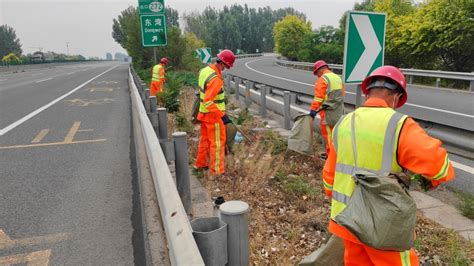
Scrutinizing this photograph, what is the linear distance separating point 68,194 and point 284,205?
9.02ft

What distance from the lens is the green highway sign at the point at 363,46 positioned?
3.80 m

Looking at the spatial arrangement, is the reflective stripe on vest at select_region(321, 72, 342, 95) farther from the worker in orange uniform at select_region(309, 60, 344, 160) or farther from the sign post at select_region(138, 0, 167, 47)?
the sign post at select_region(138, 0, 167, 47)

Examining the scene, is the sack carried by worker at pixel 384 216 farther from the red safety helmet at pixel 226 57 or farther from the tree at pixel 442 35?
the tree at pixel 442 35

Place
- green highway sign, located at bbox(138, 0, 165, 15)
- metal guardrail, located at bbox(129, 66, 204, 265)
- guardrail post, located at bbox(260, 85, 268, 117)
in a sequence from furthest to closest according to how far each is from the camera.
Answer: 1. green highway sign, located at bbox(138, 0, 165, 15)
2. guardrail post, located at bbox(260, 85, 268, 117)
3. metal guardrail, located at bbox(129, 66, 204, 265)

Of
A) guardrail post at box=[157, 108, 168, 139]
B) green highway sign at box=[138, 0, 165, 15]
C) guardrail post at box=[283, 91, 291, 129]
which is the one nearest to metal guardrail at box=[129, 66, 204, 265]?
guardrail post at box=[157, 108, 168, 139]

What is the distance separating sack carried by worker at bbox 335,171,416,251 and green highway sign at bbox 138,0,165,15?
38.2 feet

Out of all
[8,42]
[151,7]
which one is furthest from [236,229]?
[8,42]

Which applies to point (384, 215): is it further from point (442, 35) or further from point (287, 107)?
point (442, 35)

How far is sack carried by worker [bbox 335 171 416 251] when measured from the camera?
186cm

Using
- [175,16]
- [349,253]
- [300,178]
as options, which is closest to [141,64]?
[300,178]

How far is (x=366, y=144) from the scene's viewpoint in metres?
2.14

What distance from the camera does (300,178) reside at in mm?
5301

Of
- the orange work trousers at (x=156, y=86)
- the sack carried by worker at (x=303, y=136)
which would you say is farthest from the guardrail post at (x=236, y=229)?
the orange work trousers at (x=156, y=86)

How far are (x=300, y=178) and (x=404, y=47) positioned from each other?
18.7m
